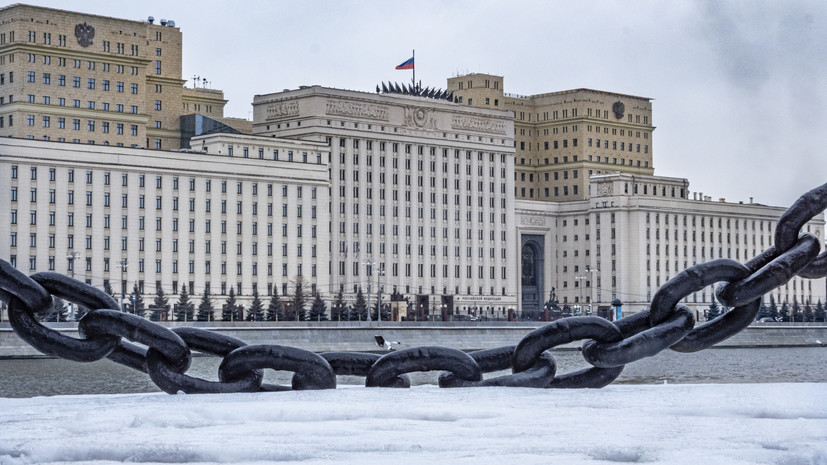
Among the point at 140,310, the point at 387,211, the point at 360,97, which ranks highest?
the point at 360,97

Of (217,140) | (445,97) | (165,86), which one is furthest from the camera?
(445,97)

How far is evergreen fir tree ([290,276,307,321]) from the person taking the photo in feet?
351

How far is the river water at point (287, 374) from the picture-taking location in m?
46.6

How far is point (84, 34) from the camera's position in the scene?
119188 mm

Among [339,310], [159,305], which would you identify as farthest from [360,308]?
[159,305]

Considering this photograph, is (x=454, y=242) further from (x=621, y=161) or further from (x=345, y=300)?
(x=621, y=161)

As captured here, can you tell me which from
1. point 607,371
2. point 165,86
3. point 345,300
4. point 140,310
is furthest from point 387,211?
point 607,371

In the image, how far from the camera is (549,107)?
546 feet

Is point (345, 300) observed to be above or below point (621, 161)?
below

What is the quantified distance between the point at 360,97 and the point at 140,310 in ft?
119

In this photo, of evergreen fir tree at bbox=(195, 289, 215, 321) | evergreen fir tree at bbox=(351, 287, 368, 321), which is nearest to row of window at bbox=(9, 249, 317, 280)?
evergreen fir tree at bbox=(351, 287, 368, 321)

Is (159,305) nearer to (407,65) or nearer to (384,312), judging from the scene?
(384,312)

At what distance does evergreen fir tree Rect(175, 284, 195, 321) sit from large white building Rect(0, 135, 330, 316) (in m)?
4.18

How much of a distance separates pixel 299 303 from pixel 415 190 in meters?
28.8
